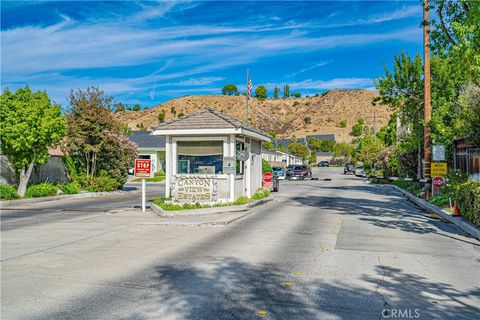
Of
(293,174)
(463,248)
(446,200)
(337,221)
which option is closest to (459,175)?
(446,200)

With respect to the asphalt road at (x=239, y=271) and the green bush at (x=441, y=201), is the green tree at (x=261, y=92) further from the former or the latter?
the asphalt road at (x=239, y=271)

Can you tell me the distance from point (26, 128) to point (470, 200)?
17305 mm

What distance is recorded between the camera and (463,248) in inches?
409

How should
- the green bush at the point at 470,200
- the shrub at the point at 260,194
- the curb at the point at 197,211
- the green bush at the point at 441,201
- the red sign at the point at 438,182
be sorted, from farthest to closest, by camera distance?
the shrub at the point at 260,194, the red sign at the point at 438,182, the green bush at the point at 441,201, the curb at the point at 197,211, the green bush at the point at 470,200

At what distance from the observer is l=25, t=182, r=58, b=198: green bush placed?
21312 millimetres

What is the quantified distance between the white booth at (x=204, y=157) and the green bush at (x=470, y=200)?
25.7ft

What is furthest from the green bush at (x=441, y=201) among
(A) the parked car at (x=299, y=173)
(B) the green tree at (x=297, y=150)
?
(B) the green tree at (x=297, y=150)

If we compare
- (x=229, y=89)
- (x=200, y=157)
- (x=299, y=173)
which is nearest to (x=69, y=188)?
(x=200, y=157)

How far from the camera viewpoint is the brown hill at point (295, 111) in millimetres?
144125

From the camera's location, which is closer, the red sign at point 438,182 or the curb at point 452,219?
the curb at point 452,219

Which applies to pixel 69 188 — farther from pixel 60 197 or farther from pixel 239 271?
pixel 239 271

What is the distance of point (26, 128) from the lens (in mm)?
19719

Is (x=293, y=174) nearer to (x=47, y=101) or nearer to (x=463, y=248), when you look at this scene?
(x=47, y=101)

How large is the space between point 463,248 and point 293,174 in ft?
124
